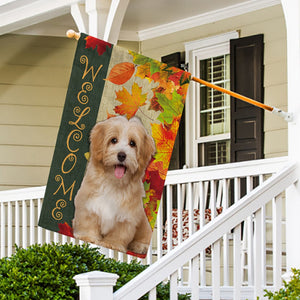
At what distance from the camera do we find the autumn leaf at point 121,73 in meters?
4.00

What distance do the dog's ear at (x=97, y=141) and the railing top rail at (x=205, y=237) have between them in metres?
0.96

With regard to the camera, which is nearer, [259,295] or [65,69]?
[259,295]

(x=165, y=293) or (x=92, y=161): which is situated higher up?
(x=92, y=161)

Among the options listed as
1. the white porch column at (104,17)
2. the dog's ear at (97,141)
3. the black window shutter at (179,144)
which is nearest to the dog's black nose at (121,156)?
the dog's ear at (97,141)

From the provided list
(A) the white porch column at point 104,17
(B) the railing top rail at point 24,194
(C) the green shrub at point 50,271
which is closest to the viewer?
(C) the green shrub at point 50,271

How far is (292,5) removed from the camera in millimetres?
3934

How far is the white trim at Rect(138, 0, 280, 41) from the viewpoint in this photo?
682 cm

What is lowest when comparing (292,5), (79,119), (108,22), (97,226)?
(97,226)

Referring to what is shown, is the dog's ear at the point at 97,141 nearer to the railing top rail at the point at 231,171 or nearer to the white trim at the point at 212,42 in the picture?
the railing top rail at the point at 231,171

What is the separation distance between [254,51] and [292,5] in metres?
2.84

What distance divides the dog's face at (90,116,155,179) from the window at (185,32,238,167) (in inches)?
120

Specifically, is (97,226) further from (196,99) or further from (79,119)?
(196,99)

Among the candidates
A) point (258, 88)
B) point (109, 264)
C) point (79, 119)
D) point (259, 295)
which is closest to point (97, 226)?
point (109, 264)

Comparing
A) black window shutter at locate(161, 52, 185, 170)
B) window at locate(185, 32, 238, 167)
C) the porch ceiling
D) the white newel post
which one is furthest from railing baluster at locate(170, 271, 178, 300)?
black window shutter at locate(161, 52, 185, 170)
